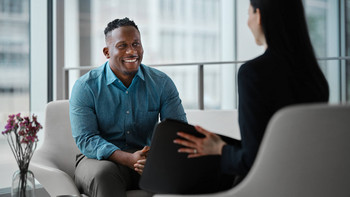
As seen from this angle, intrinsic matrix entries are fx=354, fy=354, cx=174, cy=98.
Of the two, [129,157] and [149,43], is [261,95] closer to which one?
[129,157]

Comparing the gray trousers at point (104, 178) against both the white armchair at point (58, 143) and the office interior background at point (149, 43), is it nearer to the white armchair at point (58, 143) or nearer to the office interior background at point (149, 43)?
the white armchair at point (58, 143)

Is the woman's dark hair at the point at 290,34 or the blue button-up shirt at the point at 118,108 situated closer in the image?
the woman's dark hair at the point at 290,34

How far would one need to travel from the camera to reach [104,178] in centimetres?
144

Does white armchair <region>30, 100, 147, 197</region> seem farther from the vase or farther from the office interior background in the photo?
the office interior background

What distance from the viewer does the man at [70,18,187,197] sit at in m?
1.63

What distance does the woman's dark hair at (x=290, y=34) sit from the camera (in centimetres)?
97

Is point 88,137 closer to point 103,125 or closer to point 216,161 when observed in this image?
point 103,125

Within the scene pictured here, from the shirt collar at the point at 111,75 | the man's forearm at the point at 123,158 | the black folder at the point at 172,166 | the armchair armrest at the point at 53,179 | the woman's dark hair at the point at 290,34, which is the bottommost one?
the armchair armrest at the point at 53,179

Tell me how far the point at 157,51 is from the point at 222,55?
116 centimetres

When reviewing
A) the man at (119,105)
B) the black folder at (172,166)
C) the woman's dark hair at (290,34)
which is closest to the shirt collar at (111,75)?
the man at (119,105)

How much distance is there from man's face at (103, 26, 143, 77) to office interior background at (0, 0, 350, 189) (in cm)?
121

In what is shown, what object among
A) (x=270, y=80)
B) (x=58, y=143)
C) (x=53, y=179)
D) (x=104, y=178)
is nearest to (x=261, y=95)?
(x=270, y=80)

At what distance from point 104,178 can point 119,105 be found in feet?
1.42

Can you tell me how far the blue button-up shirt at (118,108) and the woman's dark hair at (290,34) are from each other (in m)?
0.89
